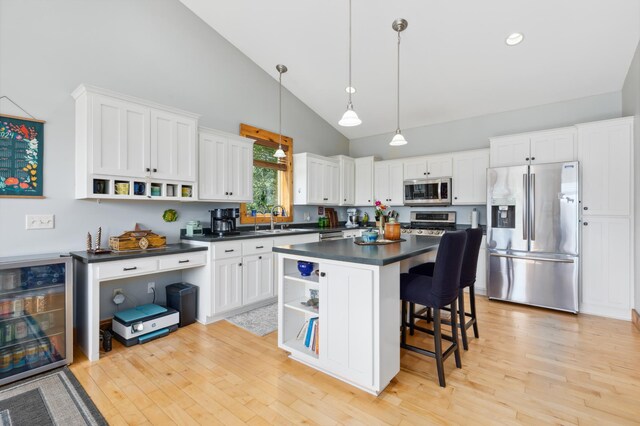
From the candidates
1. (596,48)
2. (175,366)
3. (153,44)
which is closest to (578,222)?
(596,48)

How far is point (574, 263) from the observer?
3.59 meters

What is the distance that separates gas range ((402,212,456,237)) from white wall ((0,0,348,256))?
3190 millimetres

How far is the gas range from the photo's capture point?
4.89 metres

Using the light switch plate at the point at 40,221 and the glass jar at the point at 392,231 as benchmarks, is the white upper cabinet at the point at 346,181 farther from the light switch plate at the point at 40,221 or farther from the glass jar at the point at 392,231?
the light switch plate at the point at 40,221

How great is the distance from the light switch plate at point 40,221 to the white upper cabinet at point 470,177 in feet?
16.5

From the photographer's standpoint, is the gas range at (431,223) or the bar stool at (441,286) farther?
the gas range at (431,223)

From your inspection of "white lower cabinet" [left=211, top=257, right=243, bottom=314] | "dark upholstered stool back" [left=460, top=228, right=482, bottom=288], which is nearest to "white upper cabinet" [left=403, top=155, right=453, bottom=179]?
"dark upholstered stool back" [left=460, top=228, right=482, bottom=288]

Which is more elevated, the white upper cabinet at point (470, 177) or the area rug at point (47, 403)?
the white upper cabinet at point (470, 177)

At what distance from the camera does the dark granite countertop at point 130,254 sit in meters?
2.52

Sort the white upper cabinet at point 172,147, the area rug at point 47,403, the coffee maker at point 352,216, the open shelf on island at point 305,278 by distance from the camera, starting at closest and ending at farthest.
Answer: the area rug at point 47,403 < the open shelf on island at point 305,278 < the white upper cabinet at point 172,147 < the coffee maker at point 352,216

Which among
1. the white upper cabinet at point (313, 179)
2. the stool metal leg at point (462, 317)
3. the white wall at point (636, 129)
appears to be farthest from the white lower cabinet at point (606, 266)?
the white upper cabinet at point (313, 179)

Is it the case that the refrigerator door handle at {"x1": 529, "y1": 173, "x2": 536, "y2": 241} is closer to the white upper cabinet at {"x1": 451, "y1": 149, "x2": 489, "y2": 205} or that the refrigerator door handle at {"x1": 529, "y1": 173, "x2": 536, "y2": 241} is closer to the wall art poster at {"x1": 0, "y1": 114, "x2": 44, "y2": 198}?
the white upper cabinet at {"x1": 451, "y1": 149, "x2": 489, "y2": 205}

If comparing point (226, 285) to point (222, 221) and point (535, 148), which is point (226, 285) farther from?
point (535, 148)

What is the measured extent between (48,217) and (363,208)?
489cm
